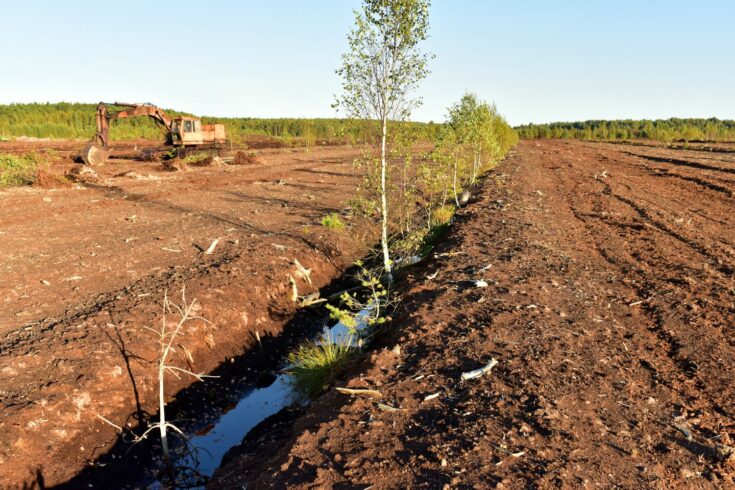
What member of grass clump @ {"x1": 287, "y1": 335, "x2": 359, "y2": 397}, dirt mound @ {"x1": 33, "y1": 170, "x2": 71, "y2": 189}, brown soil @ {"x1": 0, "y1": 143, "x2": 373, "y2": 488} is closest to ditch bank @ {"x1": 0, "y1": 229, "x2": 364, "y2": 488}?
brown soil @ {"x1": 0, "y1": 143, "x2": 373, "y2": 488}

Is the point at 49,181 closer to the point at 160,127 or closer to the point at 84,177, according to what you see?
the point at 84,177

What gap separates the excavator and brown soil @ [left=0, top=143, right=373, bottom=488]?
8.85m

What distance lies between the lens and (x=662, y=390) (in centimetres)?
491

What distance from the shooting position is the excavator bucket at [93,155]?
2514cm

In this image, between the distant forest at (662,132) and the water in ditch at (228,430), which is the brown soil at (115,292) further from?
the distant forest at (662,132)

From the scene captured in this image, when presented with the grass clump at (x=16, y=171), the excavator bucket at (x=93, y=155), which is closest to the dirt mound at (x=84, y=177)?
the grass clump at (x=16, y=171)

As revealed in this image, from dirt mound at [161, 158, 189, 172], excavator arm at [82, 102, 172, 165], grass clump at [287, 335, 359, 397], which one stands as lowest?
grass clump at [287, 335, 359, 397]

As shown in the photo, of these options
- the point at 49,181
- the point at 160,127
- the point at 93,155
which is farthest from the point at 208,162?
the point at 49,181

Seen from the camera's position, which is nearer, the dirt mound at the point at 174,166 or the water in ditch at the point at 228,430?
the water in ditch at the point at 228,430

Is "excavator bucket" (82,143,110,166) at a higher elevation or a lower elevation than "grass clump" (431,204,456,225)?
higher

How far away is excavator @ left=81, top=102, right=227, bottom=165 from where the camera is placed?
1004 inches

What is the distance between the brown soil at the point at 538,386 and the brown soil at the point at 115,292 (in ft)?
5.86

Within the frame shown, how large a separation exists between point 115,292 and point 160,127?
24.9 metres

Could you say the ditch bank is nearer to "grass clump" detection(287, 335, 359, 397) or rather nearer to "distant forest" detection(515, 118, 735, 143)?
"grass clump" detection(287, 335, 359, 397)
